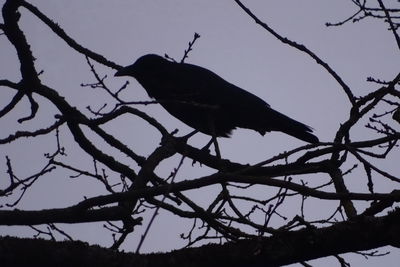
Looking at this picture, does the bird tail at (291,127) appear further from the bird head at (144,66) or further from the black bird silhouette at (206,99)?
the bird head at (144,66)

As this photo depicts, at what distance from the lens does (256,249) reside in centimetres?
194

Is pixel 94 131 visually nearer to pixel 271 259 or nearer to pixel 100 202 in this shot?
pixel 100 202

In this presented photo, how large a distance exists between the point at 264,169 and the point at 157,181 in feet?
2.36

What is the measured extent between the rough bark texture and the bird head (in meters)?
3.99

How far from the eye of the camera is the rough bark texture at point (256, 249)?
1934mm

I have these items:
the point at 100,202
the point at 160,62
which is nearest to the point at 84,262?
the point at 100,202

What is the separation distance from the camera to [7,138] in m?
2.50

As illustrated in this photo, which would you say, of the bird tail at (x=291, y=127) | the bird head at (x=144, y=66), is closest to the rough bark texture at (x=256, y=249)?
the bird tail at (x=291, y=127)

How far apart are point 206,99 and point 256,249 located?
378 cm

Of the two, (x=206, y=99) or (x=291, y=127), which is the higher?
(x=206, y=99)

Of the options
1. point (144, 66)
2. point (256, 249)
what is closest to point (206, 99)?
point (144, 66)

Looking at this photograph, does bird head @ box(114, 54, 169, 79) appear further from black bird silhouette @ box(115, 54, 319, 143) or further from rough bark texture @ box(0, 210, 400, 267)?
rough bark texture @ box(0, 210, 400, 267)

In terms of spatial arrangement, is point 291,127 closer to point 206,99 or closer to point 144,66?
point 206,99

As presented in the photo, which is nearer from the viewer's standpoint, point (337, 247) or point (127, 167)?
point (337, 247)
